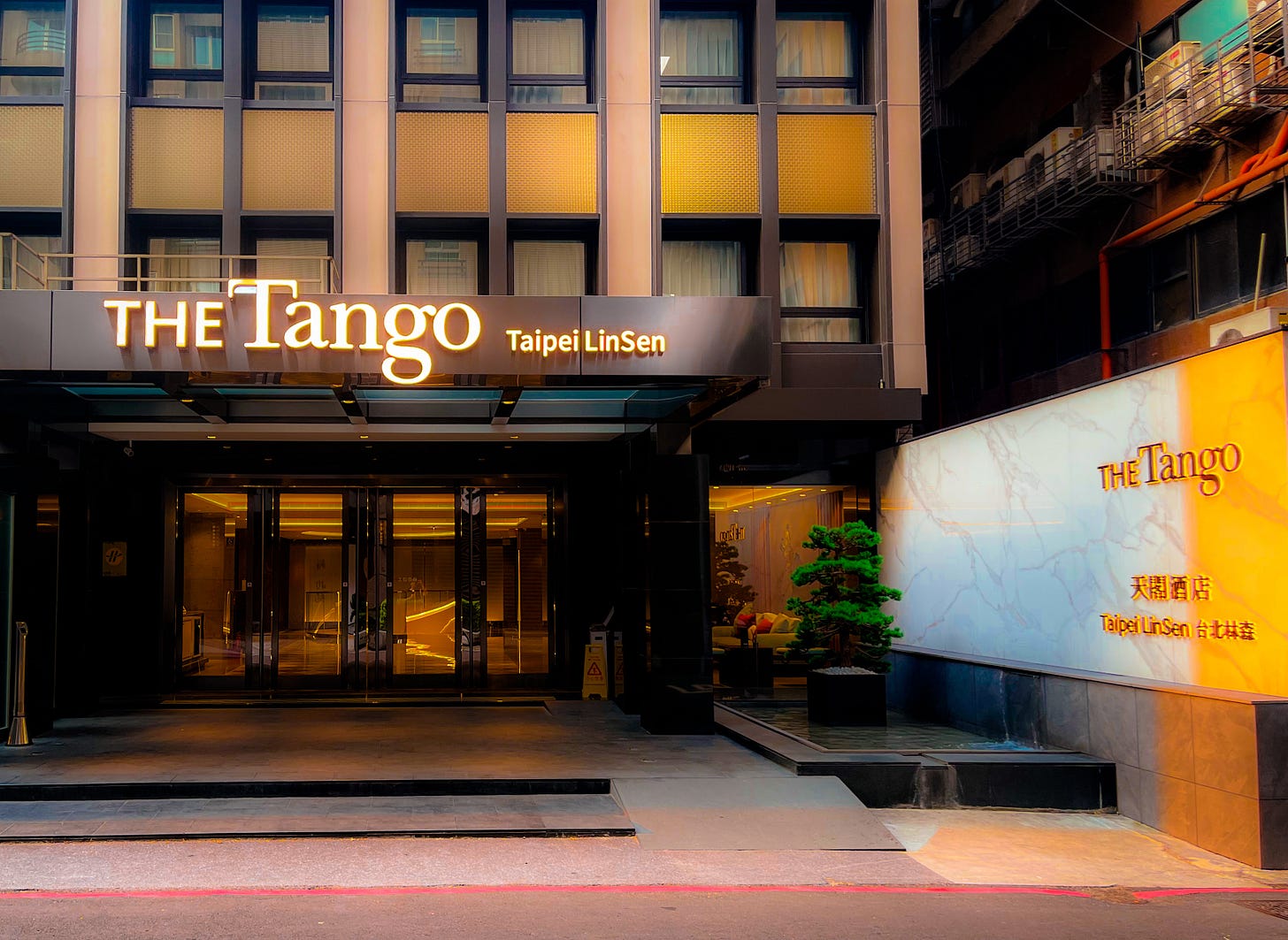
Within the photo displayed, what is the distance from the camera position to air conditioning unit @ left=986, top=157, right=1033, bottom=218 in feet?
74.4

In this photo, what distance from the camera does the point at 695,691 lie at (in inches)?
588

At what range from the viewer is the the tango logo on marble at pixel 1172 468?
10328mm

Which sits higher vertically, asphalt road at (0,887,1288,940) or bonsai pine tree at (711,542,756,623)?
bonsai pine tree at (711,542,756,623)

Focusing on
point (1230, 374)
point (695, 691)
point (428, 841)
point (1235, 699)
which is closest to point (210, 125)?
point (695, 691)

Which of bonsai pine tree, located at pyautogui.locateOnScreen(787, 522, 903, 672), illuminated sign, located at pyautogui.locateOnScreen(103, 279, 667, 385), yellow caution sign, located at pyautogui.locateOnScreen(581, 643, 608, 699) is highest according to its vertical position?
illuminated sign, located at pyautogui.locateOnScreen(103, 279, 667, 385)

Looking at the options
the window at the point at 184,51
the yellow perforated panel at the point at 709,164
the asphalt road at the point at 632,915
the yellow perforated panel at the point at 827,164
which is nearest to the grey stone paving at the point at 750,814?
the asphalt road at the point at 632,915

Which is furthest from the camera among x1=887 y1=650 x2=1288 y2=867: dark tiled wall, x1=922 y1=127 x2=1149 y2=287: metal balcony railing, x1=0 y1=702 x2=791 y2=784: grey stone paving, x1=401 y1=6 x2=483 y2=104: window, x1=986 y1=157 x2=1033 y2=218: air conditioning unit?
x1=986 y1=157 x2=1033 y2=218: air conditioning unit

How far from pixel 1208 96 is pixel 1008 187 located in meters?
5.87

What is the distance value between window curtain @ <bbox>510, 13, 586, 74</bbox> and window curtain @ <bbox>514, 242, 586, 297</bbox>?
2.58 metres

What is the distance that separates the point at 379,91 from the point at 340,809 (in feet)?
34.4

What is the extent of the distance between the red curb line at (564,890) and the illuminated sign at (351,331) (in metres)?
4.77

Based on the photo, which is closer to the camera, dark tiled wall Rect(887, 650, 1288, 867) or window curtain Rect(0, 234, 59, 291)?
dark tiled wall Rect(887, 650, 1288, 867)

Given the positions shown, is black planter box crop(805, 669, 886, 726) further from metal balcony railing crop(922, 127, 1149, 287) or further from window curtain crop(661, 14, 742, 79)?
metal balcony railing crop(922, 127, 1149, 287)

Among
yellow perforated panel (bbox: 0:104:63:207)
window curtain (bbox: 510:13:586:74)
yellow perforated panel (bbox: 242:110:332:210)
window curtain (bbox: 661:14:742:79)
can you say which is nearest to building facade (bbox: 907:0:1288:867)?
window curtain (bbox: 661:14:742:79)
